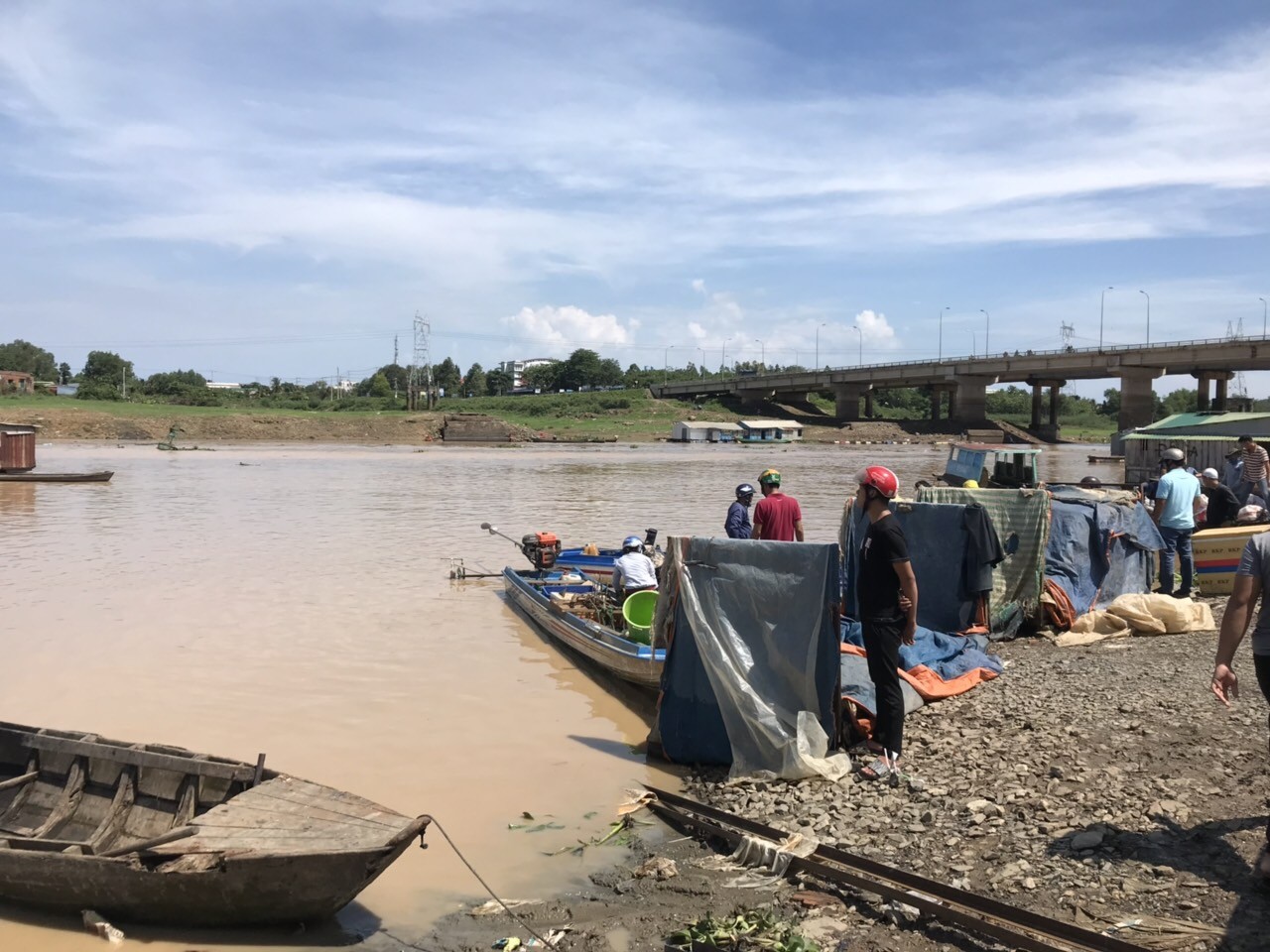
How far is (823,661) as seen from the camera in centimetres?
730

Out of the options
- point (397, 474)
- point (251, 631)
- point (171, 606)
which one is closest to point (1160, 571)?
point (251, 631)

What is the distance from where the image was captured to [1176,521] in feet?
39.3

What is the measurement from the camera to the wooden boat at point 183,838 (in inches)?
209

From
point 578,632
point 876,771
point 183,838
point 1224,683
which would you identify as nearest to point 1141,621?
point 876,771

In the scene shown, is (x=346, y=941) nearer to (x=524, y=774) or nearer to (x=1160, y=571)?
(x=524, y=774)

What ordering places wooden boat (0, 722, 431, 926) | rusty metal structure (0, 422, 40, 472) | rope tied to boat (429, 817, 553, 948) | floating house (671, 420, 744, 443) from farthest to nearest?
floating house (671, 420, 744, 443)
rusty metal structure (0, 422, 40, 472)
rope tied to boat (429, 817, 553, 948)
wooden boat (0, 722, 431, 926)

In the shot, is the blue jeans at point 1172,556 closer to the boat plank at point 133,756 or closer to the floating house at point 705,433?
the boat plank at point 133,756

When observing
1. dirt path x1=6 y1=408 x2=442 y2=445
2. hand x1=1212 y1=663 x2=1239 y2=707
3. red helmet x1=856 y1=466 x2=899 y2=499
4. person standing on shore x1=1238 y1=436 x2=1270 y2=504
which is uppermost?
dirt path x1=6 y1=408 x2=442 y2=445

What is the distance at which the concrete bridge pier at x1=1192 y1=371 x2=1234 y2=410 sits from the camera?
7644 centimetres

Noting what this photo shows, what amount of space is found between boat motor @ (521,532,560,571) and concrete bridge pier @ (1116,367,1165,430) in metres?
71.8

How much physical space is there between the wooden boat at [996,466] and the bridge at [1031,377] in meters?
49.1

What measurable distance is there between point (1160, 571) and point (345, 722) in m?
9.47

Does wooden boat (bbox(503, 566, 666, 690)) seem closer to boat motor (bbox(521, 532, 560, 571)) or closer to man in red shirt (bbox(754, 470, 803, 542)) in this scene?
boat motor (bbox(521, 532, 560, 571))

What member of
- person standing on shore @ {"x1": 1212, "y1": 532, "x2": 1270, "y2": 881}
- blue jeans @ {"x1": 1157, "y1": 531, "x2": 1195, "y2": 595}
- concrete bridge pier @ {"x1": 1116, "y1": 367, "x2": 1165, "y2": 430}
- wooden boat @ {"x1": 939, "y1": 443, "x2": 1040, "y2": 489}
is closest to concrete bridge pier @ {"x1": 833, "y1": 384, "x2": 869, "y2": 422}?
concrete bridge pier @ {"x1": 1116, "y1": 367, "x2": 1165, "y2": 430}
